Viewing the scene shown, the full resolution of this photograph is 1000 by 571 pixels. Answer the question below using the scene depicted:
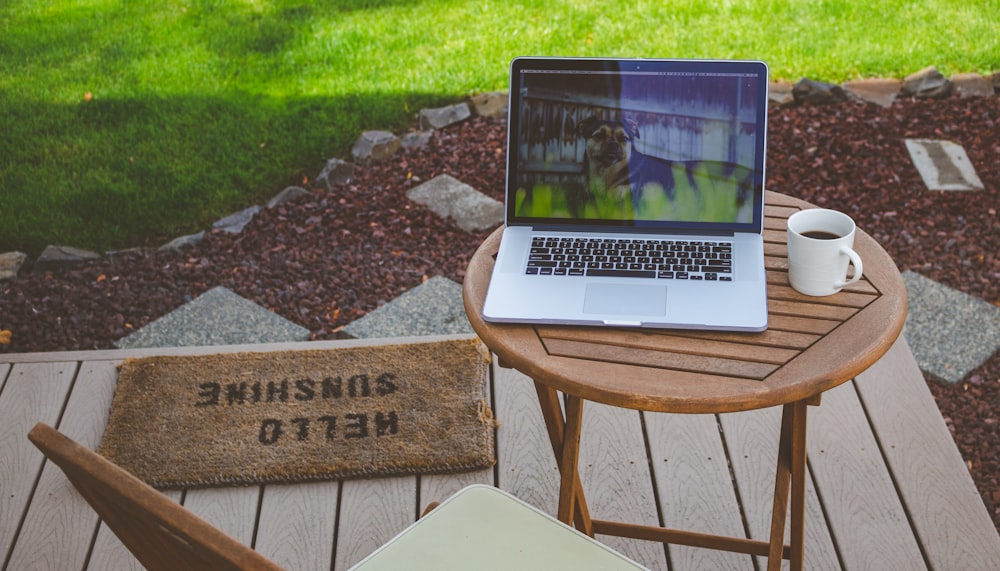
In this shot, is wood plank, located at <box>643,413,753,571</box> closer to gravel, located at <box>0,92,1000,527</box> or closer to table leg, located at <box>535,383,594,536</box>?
table leg, located at <box>535,383,594,536</box>

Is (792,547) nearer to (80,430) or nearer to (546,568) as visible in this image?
(546,568)

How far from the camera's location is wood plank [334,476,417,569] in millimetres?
2191

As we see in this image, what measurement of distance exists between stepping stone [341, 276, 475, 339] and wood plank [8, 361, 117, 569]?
0.79 metres

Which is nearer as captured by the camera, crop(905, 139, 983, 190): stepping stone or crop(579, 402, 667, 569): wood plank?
crop(579, 402, 667, 569): wood plank

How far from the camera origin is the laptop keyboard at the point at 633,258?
1.64 m

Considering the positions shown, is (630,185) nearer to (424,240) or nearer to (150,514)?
(150,514)

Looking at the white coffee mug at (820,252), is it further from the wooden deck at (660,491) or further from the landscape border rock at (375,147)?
the landscape border rock at (375,147)

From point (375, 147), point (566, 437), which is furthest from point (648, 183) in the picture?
point (375, 147)

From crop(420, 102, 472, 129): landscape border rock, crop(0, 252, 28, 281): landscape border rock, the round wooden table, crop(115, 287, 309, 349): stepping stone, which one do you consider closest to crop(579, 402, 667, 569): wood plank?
the round wooden table

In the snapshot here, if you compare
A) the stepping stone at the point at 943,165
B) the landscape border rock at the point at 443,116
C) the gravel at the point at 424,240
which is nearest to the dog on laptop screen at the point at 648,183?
the gravel at the point at 424,240

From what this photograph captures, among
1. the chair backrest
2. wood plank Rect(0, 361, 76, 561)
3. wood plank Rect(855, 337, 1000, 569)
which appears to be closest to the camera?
the chair backrest

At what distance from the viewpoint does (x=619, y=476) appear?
2.35m

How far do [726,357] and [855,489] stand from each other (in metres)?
1.01

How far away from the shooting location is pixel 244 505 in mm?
2307
